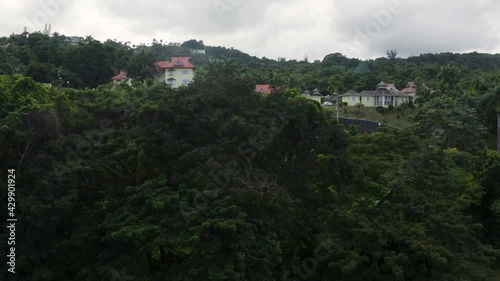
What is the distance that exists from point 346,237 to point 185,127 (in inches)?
217

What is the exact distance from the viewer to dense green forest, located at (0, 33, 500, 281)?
41.6 feet

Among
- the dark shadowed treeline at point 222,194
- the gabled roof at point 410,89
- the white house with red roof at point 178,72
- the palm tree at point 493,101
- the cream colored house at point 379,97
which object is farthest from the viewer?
the gabled roof at point 410,89

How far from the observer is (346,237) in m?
14.6

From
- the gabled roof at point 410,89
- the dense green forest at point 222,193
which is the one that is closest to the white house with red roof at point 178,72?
the gabled roof at point 410,89

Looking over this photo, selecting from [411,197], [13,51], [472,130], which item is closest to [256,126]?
[411,197]

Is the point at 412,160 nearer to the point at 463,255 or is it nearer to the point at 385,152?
the point at 385,152

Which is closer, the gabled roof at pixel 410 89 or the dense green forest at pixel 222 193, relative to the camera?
the dense green forest at pixel 222 193

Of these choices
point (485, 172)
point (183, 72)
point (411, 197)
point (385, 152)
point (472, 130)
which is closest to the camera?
point (411, 197)

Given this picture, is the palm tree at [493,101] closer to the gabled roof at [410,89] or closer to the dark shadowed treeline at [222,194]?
the dark shadowed treeline at [222,194]

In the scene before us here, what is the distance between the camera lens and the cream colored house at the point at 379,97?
56.3 metres

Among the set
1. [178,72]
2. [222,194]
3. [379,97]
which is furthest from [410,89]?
[222,194]

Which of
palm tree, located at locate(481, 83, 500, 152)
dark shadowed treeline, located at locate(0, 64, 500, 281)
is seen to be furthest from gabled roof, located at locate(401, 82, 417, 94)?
dark shadowed treeline, located at locate(0, 64, 500, 281)

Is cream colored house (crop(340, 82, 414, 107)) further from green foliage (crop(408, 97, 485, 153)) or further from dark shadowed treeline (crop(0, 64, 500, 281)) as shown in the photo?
dark shadowed treeline (crop(0, 64, 500, 281))

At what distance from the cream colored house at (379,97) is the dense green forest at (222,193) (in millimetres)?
39283
